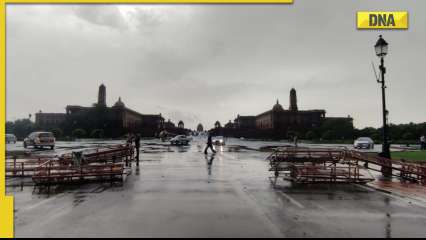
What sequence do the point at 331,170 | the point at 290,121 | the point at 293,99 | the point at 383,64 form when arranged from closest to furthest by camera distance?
the point at 331,170
the point at 383,64
the point at 290,121
the point at 293,99

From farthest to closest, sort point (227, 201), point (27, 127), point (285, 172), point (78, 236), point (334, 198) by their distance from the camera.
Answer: point (27, 127)
point (285, 172)
point (334, 198)
point (227, 201)
point (78, 236)

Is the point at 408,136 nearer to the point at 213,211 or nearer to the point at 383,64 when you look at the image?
the point at 383,64

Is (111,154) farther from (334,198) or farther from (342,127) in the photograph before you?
(342,127)

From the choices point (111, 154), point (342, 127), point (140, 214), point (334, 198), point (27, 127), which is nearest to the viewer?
point (140, 214)

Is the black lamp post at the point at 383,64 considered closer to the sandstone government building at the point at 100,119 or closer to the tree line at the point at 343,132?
the tree line at the point at 343,132

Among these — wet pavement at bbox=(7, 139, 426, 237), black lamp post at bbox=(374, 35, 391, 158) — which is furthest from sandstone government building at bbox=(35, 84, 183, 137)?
black lamp post at bbox=(374, 35, 391, 158)

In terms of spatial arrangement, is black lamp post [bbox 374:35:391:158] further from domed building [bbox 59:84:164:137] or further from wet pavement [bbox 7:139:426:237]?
domed building [bbox 59:84:164:137]

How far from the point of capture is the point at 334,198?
8.56m

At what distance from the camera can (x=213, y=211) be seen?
6.96 metres

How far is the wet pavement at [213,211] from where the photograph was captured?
5.64m

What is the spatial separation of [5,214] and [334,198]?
832 centimetres

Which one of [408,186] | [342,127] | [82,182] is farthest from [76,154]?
[342,127]

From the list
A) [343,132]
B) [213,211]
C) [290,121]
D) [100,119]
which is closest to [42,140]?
[213,211]

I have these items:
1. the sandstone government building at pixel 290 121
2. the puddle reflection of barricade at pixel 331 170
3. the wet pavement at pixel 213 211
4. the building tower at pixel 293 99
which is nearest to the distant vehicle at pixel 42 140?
the wet pavement at pixel 213 211
